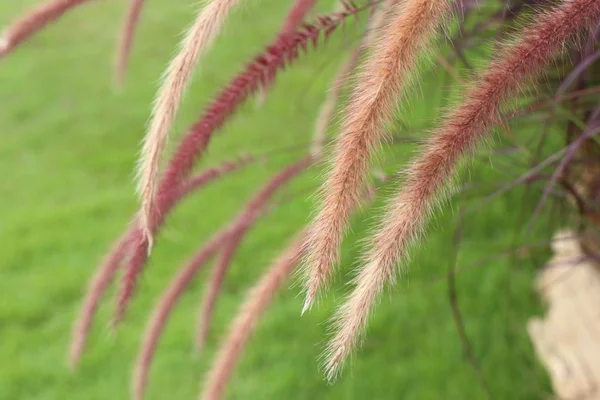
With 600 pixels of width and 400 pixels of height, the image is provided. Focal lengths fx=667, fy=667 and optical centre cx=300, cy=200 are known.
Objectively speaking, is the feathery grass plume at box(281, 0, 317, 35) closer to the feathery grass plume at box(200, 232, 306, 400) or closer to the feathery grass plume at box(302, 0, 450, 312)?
the feathery grass plume at box(200, 232, 306, 400)

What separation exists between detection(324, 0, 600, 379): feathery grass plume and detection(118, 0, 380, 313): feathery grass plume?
14 centimetres

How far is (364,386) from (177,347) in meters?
0.41

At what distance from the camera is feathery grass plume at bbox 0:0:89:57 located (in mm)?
562

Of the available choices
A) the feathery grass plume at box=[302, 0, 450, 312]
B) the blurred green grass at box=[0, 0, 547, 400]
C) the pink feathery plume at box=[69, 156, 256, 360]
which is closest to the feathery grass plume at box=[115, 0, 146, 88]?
the blurred green grass at box=[0, 0, 547, 400]

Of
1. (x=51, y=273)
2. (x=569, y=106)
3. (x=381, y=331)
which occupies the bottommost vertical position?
(x=381, y=331)

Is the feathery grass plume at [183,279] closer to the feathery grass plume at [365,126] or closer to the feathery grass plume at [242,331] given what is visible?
the feathery grass plume at [242,331]

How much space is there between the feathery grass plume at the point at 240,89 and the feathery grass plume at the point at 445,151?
14 centimetres

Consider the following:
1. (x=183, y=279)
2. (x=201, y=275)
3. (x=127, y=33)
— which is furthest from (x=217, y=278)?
(x=201, y=275)

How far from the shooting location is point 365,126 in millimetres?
324

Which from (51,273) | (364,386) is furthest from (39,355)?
(364,386)

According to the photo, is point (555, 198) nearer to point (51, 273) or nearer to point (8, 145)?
point (51, 273)

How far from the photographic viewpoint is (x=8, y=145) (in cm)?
220

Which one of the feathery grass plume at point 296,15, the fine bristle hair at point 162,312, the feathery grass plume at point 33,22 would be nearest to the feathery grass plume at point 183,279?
the fine bristle hair at point 162,312

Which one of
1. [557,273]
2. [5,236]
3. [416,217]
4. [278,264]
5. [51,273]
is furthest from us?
[5,236]
